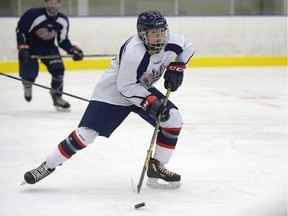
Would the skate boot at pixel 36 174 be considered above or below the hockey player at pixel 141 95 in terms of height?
below

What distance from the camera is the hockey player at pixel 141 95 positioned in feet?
10.8

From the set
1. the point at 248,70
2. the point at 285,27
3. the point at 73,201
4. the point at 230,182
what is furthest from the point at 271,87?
the point at 73,201

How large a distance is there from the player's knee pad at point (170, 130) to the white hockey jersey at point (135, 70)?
0.19 m

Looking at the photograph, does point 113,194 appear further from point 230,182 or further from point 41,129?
point 41,129

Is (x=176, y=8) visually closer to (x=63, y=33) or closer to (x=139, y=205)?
(x=63, y=33)

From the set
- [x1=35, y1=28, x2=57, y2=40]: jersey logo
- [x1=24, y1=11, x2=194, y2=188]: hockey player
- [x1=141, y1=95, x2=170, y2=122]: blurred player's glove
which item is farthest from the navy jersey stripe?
[x1=35, y1=28, x2=57, y2=40]: jersey logo

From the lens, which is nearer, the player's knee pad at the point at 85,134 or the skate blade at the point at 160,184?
the player's knee pad at the point at 85,134

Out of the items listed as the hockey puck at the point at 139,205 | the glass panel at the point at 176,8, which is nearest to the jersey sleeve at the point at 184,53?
the hockey puck at the point at 139,205

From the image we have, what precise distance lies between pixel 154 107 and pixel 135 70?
7.4 inches

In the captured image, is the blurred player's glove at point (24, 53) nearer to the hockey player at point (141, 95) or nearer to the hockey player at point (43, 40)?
the hockey player at point (43, 40)

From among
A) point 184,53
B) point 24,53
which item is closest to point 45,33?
point 24,53

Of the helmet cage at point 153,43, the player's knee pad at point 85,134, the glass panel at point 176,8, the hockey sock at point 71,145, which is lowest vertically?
the hockey sock at point 71,145

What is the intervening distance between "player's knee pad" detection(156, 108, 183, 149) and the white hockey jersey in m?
0.19

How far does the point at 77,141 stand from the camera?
11.3 ft
